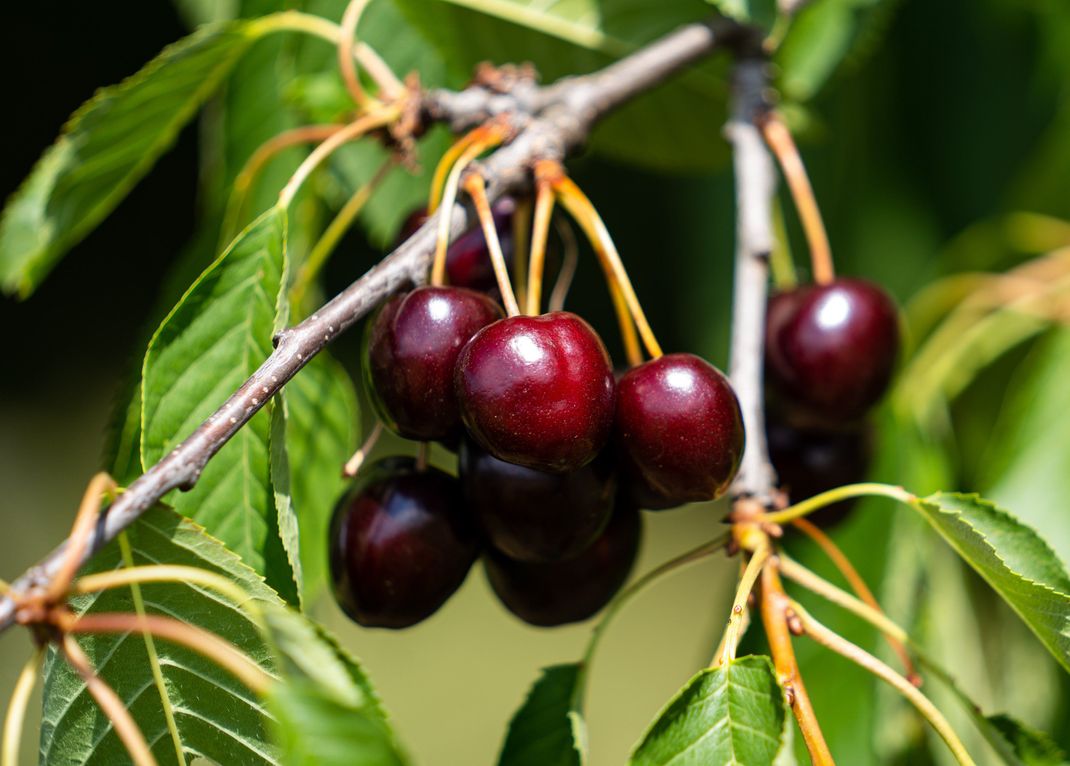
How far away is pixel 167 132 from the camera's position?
43.5 inches

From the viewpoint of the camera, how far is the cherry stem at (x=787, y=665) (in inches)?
28.7

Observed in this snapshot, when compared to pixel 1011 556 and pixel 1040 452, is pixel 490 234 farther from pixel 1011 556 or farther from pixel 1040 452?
pixel 1040 452

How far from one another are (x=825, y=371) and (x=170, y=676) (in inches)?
26.3

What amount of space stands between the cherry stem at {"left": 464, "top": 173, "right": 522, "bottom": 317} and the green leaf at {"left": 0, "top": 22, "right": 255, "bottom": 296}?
32 centimetres

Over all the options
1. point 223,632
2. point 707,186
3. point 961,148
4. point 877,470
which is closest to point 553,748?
point 223,632

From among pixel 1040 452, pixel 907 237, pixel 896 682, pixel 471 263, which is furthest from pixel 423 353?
pixel 907 237

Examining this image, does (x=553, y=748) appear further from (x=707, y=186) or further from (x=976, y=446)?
(x=707, y=186)

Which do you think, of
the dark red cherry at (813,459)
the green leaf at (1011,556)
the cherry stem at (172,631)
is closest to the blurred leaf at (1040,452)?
the dark red cherry at (813,459)

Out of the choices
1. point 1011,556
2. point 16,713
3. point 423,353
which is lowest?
point 16,713

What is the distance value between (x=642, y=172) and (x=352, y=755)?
7.79 feet

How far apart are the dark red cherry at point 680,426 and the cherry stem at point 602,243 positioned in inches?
2.6

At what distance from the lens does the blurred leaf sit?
1289mm

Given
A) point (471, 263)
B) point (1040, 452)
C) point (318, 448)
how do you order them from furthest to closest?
point (1040, 452) < point (318, 448) < point (471, 263)

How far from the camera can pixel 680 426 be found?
0.78 meters
